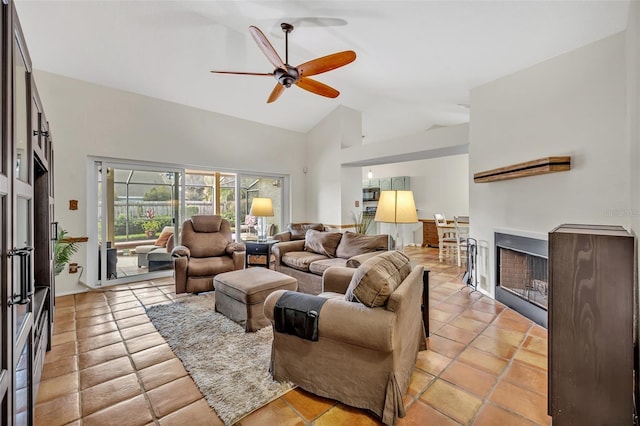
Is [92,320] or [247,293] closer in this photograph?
[247,293]

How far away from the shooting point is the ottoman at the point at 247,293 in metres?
2.61

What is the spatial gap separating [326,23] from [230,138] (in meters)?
2.95

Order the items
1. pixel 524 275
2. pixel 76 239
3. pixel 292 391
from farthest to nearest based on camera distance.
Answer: pixel 76 239 → pixel 524 275 → pixel 292 391

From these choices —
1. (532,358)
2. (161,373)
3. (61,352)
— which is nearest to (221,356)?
(161,373)

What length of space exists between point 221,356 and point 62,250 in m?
2.82

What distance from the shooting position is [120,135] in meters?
4.16

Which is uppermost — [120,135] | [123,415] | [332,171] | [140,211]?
[120,135]

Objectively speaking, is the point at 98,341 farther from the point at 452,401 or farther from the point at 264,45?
the point at 264,45

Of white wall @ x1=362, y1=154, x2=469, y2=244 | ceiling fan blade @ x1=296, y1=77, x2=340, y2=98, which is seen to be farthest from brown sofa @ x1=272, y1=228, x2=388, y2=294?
white wall @ x1=362, y1=154, x2=469, y2=244

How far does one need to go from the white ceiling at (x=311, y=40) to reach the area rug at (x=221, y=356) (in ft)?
10.2

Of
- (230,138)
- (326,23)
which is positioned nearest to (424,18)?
(326,23)

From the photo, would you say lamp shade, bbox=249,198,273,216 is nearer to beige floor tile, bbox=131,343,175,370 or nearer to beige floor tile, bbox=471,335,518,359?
beige floor tile, bbox=131,343,175,370

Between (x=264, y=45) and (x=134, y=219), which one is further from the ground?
(x=264, y=45)

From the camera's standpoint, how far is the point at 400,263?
1.95 m
